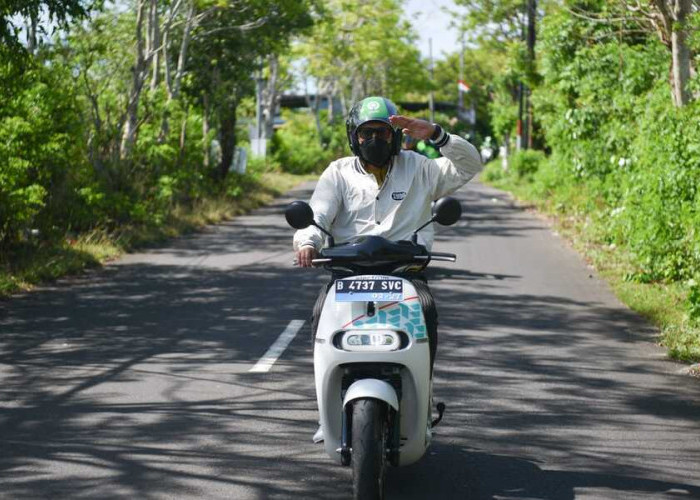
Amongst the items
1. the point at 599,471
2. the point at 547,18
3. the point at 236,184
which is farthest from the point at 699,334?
the point at 236,184

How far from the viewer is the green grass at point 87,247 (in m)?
14.5

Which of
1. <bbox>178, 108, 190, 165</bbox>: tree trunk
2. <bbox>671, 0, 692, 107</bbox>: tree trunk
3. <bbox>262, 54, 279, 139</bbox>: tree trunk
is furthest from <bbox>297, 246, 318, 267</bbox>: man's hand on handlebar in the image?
<bbox>262, 54, 279, 139</bbox>: tree trunk

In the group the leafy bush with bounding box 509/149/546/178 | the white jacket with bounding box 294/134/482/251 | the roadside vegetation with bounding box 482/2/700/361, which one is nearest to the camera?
the white jacket with bounding box 294/134/482/251

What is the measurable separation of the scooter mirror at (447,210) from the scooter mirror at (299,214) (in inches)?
23.8

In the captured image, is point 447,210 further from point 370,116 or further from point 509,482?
point 509,482

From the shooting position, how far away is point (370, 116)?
18.9 ft

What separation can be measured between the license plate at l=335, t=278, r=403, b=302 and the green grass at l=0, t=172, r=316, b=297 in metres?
8.62

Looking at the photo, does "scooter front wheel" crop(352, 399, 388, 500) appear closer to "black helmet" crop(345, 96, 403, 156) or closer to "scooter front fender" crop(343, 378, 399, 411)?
"scooter front fender" crop(343, 378, 399, 411)

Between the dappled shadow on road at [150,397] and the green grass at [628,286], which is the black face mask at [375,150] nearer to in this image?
the dappled shadow on road at [150,397]

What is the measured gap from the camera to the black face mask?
19.3ft

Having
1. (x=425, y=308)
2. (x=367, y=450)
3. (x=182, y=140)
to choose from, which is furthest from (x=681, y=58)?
(x=182, y=140)

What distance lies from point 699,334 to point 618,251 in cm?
751

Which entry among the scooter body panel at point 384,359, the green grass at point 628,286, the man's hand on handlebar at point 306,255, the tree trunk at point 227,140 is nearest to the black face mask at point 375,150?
the man's hand on handlebar at point 306,255

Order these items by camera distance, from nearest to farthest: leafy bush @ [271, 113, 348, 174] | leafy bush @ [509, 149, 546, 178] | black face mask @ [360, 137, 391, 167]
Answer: black face mask @ [360, 137, 391, 167] < leafy bush @ [509, 149, 546, 178] < leafy bush @ [271, 113, 348, 174]
